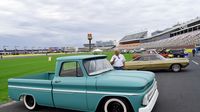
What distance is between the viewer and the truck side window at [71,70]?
6.74m

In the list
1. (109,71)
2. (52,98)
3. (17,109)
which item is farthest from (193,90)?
(17,109)

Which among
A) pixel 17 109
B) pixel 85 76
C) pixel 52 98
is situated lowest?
pixel 17 109

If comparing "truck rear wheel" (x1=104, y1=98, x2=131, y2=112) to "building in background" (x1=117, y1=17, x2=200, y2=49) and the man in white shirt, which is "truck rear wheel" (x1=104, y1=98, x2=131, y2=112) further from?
"building in background" (x1=117, y1=17, x2=200, y2=49)

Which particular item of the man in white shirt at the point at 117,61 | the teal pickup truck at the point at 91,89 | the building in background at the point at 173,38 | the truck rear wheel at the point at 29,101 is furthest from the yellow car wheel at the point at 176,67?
the building in background at the point at 173,38

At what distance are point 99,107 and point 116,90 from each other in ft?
2.31

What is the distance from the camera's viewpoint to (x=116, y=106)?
6.23 m

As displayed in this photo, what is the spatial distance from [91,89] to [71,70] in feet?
2.94

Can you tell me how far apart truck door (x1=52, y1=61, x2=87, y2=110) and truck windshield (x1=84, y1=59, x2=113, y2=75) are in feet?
0.69

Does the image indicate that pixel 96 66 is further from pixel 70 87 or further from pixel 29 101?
pixel 29 101

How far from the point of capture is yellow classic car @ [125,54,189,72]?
58.7ft

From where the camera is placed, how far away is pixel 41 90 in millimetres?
7176

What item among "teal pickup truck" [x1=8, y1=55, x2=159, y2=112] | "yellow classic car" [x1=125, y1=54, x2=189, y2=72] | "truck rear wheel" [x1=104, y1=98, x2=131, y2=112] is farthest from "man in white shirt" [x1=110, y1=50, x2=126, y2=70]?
"yellow classic car" [x1=125, y1=54, x2=189, y2=72]

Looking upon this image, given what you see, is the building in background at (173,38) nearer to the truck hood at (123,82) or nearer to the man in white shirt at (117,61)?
the man in white shirt at (117,61)

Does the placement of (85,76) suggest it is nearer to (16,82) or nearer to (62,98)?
(62,98)
